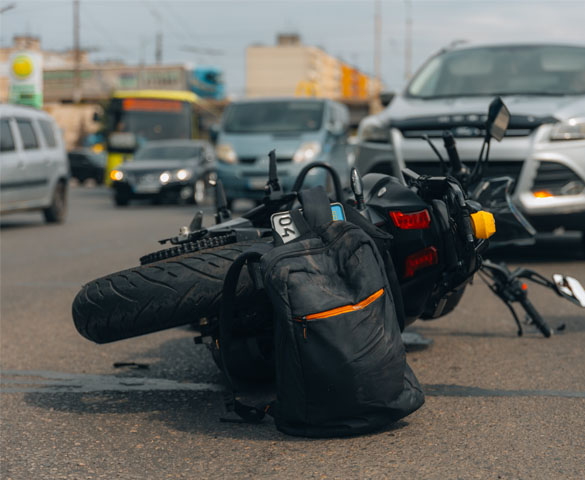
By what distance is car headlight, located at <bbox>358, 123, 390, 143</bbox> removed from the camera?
8.94 metres

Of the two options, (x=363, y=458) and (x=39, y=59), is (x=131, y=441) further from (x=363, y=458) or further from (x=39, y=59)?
(x=39, y=59)

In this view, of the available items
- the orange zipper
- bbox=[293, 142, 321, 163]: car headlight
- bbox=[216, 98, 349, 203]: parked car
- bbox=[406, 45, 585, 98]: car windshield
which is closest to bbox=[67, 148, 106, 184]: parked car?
bbox=[216, 98, 349, 203]: parked car

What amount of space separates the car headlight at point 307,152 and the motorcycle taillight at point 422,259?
12.3 m

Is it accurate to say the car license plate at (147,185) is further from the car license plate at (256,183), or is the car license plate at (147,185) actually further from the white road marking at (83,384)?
the white road marking at (83,384)

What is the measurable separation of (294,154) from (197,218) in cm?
1156

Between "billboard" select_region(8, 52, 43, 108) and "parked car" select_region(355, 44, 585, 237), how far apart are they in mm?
36793

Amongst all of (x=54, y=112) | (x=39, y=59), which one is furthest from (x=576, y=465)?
(x=54, y=112)

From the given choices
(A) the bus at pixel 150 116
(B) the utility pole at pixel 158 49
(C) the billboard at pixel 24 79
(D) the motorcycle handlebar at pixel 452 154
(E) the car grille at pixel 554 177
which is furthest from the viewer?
(B) the utility pole at pixel 158 49

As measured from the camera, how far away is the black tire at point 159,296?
3695 millimetres

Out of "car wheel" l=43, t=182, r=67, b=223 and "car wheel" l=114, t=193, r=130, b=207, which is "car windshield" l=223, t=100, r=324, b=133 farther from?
"car wheel" l=114, t=193, r=130, b=207

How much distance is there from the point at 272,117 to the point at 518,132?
898 centimetres

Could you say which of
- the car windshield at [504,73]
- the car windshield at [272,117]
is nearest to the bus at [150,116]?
the car windshield at [272,117]

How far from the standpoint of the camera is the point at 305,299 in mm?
3281

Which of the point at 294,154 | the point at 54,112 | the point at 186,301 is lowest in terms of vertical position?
the point at 54,112
